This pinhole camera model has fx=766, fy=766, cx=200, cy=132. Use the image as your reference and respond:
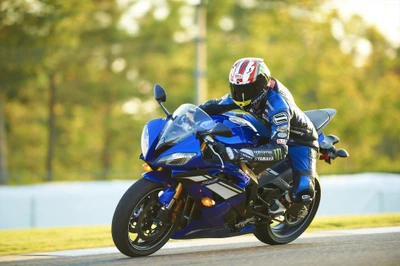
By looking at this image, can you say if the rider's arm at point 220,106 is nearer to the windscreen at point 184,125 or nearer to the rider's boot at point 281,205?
the windscreen at point 184,125

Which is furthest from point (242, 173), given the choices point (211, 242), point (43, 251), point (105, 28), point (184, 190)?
point (105, 28)

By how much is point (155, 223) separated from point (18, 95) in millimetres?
33263

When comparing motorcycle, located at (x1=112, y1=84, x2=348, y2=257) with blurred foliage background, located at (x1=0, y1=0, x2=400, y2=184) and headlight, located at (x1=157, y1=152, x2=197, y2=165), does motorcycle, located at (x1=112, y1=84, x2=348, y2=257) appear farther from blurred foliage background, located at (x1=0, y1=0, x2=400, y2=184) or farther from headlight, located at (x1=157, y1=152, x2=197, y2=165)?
blurred foliage background, located at (x1=0, y1=0, x2=400, y2=184)

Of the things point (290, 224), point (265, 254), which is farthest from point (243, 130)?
point (290, 224)

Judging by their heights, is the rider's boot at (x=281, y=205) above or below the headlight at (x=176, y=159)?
below

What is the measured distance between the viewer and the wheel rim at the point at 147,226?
6.95 meters

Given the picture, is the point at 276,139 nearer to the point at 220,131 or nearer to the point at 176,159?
the point at 220,131

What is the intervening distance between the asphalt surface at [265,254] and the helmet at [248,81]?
150 centimetres

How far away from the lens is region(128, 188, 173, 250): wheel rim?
6945mm

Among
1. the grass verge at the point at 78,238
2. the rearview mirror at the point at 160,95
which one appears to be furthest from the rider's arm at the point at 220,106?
the grass verge at the point at 78,238

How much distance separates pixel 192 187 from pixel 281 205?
1246mm

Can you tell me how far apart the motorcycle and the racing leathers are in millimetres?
162

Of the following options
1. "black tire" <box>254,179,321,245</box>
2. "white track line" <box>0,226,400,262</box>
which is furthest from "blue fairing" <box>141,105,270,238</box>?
"white track line" <box>0,226,400,262</box>

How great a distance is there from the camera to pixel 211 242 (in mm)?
8625
